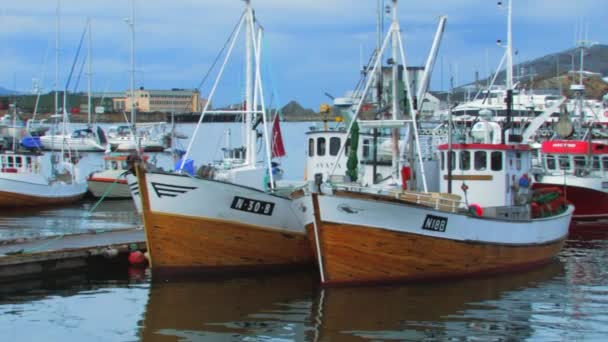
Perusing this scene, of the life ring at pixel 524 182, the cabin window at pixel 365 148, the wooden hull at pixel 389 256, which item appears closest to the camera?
the wooden hull at pixel 389 256

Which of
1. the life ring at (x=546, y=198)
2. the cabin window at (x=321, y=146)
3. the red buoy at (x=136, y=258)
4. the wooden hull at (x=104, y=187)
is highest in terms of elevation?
the cabin window at (x=321, y=146)

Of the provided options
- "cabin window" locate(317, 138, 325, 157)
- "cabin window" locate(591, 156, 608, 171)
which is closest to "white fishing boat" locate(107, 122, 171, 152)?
"cabin window" locate(591, 156, 608, 171)

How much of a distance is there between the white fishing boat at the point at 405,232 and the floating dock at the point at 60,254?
18.3ft

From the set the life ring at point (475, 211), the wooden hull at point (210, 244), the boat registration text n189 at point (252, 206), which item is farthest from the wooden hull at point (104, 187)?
the life ring at point (475, 211)

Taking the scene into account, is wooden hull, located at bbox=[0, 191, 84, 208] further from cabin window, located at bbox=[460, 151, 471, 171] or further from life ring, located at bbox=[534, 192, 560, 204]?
life ring, located at bbox=[534, 192, 560, 204]

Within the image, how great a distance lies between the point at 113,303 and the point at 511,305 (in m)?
8.75

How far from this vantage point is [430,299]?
18.4 meters

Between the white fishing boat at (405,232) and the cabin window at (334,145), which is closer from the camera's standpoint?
the white fishing boat at (405,232)

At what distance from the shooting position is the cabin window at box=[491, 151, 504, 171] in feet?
73.2

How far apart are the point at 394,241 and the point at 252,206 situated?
3.91 m

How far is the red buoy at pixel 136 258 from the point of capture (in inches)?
882

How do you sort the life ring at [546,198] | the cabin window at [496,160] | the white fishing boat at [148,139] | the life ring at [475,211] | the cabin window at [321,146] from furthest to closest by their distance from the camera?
the white fishing boat at [148,139], the cabin window at [321,146], the life ring at [546,198], the cabin window at [496,160], the life ring at [475,211]

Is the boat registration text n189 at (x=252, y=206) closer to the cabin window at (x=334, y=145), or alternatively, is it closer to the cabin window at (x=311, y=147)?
the cabin window at (x=334, y=145)

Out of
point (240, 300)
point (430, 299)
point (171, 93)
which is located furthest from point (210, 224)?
point (171, 93)
